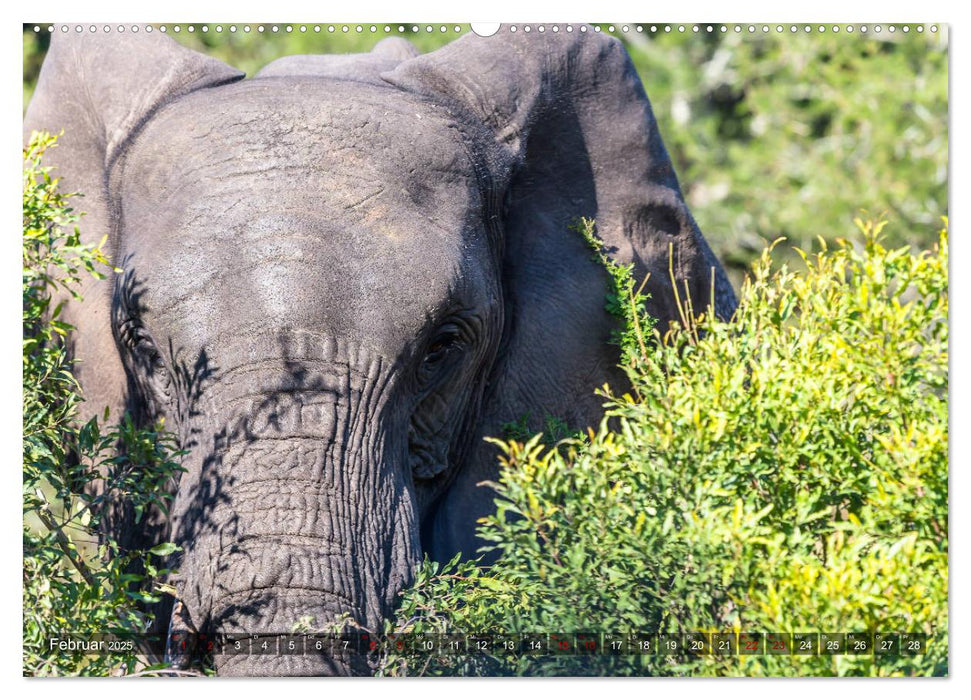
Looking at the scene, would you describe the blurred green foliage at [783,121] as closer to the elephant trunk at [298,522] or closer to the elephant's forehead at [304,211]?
the elephant's forehead at [304,211]

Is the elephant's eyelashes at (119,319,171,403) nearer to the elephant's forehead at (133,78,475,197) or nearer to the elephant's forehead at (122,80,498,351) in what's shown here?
the elephant's forehead at (122,80,498,351)

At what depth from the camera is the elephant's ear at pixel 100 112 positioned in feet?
15.9

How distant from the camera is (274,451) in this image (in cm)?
423

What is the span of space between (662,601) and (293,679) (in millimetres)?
771

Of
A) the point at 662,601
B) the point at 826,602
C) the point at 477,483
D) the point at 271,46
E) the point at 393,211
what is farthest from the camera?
the point at 271,46

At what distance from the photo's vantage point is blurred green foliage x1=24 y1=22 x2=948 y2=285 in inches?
275

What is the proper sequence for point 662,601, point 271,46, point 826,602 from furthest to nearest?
1. point 271,46
2. point 662,601
3. point 826,602

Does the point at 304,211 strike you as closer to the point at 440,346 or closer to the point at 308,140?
the point at 308,140

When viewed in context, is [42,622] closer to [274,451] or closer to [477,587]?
[274,451]

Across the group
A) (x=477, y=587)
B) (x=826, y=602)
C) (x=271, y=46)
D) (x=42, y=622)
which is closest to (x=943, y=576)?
(x=826, y=602)

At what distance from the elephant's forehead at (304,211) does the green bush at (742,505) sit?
0.51m

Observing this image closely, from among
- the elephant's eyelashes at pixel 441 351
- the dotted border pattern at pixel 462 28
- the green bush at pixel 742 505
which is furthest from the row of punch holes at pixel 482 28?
the elephant's eyelashes at pixel 441 351

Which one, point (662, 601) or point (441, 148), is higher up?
point (441, 148)

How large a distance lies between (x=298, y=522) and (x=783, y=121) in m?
4.73
